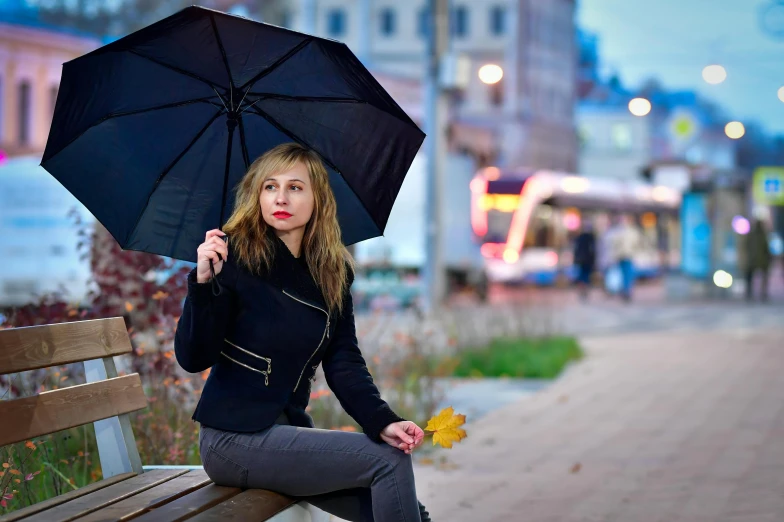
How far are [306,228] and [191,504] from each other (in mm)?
1002

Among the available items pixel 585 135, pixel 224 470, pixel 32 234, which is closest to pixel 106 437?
pixel 224 470

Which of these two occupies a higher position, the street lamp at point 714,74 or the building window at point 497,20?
the building window at point 497,20

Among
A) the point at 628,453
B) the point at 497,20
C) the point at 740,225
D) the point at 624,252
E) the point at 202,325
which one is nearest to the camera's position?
the point at 202,325

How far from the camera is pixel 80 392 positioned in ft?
14.7

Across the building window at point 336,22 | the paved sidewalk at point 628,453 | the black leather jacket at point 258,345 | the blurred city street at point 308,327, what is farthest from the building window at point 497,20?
the black leather jacket at point 258,345

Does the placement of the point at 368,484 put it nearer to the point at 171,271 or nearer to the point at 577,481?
the point at 577,481

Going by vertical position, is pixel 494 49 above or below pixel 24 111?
above

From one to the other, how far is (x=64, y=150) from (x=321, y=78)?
3.05 feet

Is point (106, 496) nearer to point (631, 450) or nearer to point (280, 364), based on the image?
point (280, 364)

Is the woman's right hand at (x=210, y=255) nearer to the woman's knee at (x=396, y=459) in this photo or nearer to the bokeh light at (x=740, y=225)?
the woman's knee at (x=396, y=459)

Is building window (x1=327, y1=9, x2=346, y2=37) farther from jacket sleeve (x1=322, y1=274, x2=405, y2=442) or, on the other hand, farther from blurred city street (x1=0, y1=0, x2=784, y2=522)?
jacket sleeve (x1=322, y1=274, x2=405, y2=442)

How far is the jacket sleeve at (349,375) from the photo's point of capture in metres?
4.33

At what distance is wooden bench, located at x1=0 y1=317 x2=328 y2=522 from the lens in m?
3.99

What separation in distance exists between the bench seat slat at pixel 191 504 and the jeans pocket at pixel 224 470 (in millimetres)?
25
